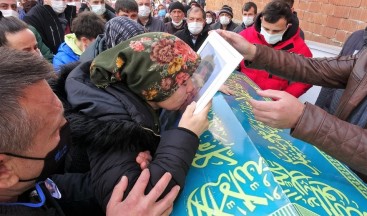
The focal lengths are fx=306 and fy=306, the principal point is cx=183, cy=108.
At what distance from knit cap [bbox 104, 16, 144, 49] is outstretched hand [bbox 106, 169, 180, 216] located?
4.22ft

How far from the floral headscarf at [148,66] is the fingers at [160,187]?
1.19 ft

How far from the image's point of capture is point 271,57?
1933 millimetres

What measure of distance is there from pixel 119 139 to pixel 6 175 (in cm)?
37

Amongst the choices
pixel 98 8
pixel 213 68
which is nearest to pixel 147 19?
pixel 98 8

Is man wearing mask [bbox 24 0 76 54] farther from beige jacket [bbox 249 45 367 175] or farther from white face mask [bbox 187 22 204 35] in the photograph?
beige jacket [bbox 249 45 367 175]

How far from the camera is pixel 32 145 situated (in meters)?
0.96

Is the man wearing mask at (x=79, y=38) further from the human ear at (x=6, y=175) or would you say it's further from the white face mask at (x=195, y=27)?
the human ear at (x=6, y=175)

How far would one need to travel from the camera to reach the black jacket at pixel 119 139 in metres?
1.08

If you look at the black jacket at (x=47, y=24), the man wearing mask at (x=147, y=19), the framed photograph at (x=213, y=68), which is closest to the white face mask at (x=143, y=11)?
the man wearing mask at (x=147, y=19)

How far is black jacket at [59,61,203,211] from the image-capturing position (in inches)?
42.7

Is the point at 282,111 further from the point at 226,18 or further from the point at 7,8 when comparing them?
the point at 226,18

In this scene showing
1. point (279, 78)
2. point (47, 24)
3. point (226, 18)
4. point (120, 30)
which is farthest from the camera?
point (226, 18)

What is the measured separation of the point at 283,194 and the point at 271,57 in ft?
3.52

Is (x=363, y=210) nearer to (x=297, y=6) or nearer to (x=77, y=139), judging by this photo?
(x=77, y=139)
